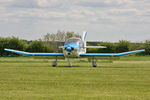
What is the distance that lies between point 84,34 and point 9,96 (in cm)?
3244

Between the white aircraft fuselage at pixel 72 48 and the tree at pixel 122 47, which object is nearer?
the white aircraft fuselage at pixel 72 48

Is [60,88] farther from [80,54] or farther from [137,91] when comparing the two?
[80,54]

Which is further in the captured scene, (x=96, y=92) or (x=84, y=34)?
(x=84, y=34)

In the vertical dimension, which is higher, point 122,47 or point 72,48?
point 122,47

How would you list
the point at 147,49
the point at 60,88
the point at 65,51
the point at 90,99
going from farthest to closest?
the point at 147,49 < the point at 65,51 < the point at 60,88 < the point at 90,99

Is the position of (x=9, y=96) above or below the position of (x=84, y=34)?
below

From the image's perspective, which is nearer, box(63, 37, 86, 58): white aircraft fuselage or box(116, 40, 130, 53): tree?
box(63, 37, 86, 58): white aircraft fuselage

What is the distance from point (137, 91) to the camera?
13.5 m

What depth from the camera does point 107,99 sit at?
1161cm

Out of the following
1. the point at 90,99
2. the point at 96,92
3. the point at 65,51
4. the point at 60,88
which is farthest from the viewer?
the point at 65,51

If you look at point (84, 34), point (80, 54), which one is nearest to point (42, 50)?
point (84, 34)

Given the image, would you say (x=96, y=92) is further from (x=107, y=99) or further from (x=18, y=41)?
(x=18, y=41)

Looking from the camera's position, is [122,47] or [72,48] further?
[122,47]

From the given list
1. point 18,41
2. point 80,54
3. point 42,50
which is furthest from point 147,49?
point 80,54
